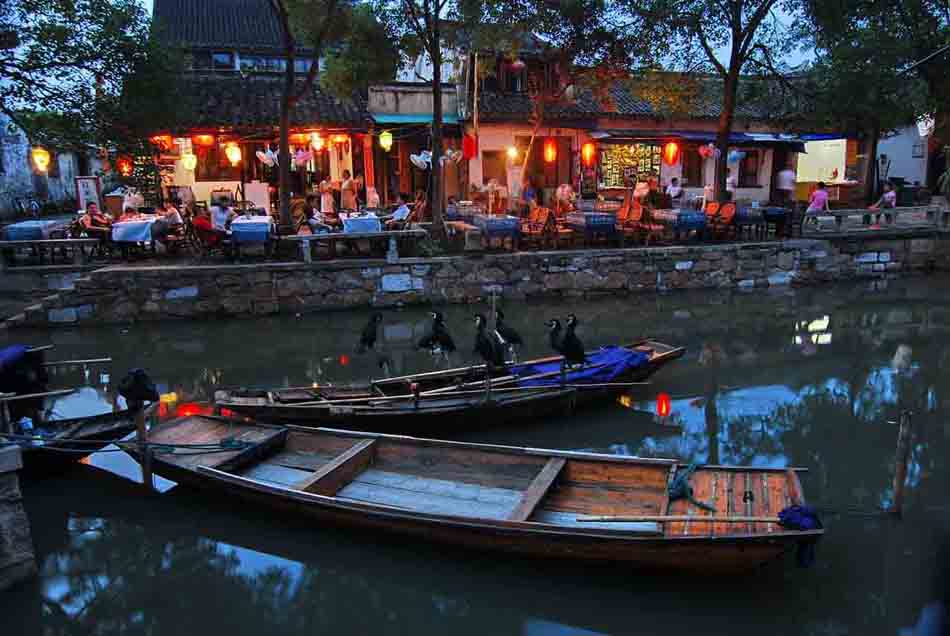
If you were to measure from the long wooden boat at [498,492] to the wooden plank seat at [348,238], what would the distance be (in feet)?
21.6

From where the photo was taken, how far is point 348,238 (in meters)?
13.2

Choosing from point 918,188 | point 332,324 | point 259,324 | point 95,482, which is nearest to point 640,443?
point 95,482

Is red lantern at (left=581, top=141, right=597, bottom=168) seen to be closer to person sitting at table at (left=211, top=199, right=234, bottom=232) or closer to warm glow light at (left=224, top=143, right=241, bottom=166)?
warm glow light at (left=224, top=143, right=241, bottom=166)

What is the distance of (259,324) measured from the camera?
12.5 metres

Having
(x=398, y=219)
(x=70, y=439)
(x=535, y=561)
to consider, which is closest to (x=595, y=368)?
(x=535, y=561)

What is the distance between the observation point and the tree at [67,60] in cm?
1052

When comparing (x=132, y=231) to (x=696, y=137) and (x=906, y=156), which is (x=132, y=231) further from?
(x=906, y=156)

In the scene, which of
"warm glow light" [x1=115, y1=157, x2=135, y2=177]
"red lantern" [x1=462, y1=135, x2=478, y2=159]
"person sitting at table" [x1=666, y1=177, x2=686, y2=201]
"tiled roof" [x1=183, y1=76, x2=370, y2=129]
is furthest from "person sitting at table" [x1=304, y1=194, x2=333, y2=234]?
"person sitting at table" [x1=666, y1=177, x2=686, y2=201]

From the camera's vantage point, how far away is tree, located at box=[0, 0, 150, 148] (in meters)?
10.5

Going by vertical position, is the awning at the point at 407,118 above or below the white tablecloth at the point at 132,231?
above

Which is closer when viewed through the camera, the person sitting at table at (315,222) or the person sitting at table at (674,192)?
the person sitting at table at (315,222)

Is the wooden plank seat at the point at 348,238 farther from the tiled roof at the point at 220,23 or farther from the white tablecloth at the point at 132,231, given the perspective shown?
the tiled roof at the point at 220,23

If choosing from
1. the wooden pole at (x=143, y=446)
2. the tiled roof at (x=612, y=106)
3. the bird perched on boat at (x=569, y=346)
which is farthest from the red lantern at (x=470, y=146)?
the wooden pole at (x=143, y=446)

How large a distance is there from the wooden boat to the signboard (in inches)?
497
